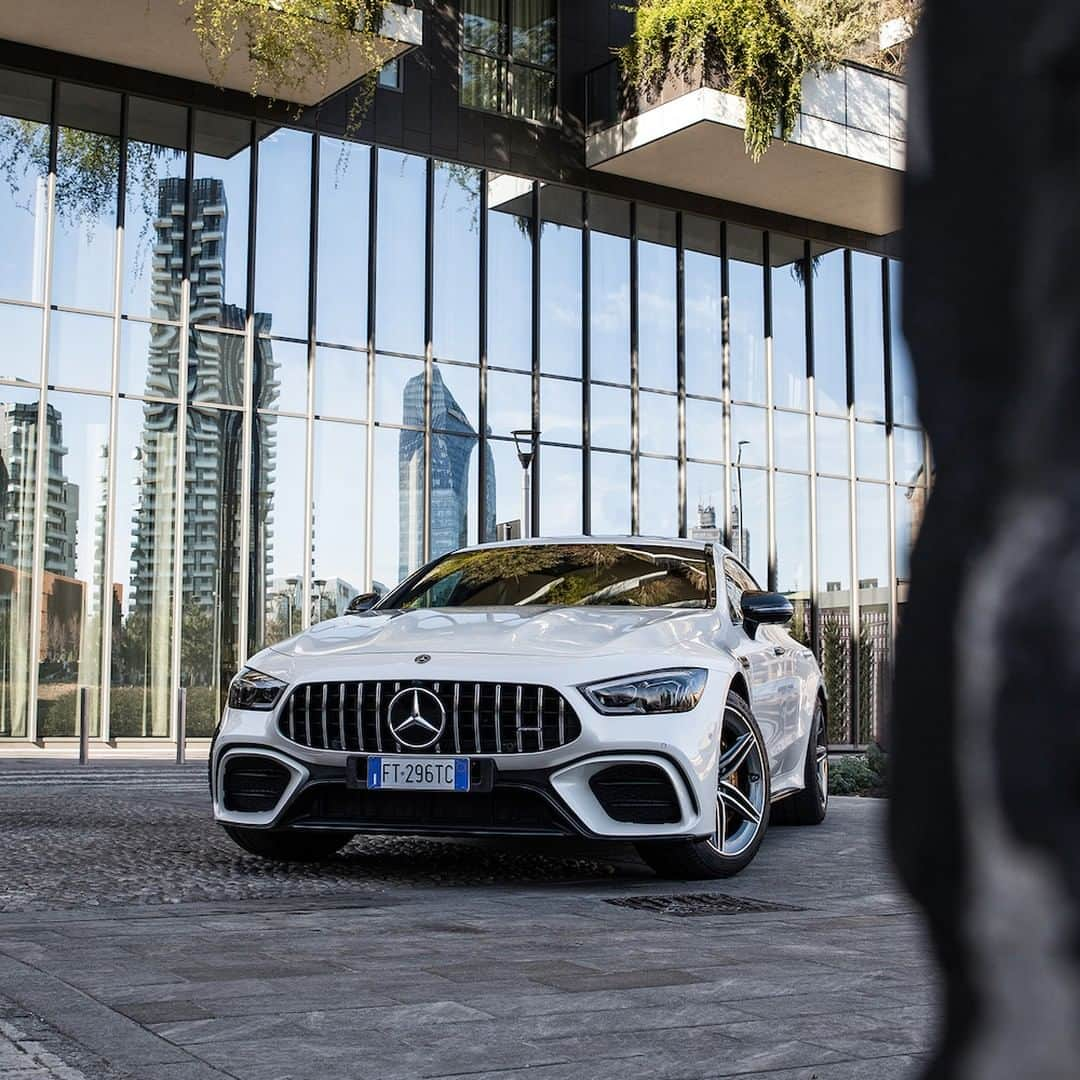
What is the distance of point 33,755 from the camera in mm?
18766

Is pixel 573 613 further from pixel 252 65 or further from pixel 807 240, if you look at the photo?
pixel 807 240

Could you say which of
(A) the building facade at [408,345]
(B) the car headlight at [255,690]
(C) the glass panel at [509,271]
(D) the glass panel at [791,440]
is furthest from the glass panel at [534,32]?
(B) the car headlight at [255,690]

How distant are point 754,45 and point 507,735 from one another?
17.7 m

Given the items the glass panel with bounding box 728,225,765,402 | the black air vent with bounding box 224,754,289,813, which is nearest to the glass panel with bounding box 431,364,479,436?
the glass panel with bounding box 728,225,765,402

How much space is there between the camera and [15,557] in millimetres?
19141

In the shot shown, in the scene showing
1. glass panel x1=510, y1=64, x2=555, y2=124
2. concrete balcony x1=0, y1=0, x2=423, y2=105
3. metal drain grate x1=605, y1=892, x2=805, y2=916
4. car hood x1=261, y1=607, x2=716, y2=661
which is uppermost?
glass panel x1=510, y1=64, x2=555, y2=124

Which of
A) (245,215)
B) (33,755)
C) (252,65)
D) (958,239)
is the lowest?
(33,755)

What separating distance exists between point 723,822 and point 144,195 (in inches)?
640

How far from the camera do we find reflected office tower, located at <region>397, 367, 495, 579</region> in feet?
74.0

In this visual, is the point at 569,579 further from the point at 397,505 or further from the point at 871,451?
the point at 871,451

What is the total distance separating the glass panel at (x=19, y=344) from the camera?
760 inches

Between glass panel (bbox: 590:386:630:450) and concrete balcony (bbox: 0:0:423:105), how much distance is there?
6.62m

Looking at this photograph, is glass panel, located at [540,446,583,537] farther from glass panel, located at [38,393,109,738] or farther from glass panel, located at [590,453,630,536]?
glass panel, located at [38,393,109,738]

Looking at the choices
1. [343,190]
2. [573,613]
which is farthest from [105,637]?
[573,613]
